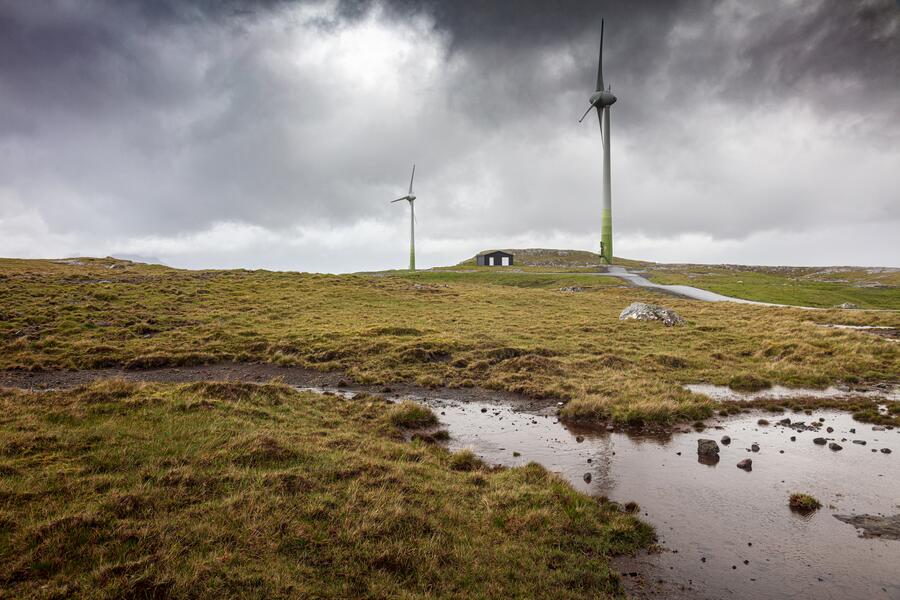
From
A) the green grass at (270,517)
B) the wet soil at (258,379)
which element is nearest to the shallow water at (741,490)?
the green grass at (270,517)

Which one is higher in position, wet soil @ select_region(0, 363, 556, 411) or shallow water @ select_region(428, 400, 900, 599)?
wet soil @ select_region(0, 363, 556, 411)

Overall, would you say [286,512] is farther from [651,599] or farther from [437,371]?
[437,371]

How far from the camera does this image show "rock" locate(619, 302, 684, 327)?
37.9m

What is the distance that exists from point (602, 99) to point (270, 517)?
9705 centimetres

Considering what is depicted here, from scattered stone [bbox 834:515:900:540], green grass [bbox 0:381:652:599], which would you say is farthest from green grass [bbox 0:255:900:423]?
green grass [bbox 0:381:652:599]

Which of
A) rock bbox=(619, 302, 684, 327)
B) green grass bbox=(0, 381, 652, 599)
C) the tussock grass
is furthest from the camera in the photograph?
rock bbox=(619, 302, 684, 327)

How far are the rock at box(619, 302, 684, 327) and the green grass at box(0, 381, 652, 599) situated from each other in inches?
1166

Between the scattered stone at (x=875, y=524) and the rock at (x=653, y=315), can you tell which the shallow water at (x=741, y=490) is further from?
the rock at (x=653, y=315)

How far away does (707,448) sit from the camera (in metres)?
14.1

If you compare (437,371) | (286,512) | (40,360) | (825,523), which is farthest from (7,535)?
(40,360)

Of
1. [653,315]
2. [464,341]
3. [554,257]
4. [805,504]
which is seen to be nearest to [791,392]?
[805,504]

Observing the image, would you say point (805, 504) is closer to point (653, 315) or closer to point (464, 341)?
point (464, 341)

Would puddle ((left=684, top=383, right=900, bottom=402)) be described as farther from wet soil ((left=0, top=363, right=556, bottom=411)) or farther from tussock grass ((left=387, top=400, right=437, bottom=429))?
tussock grass ((left=387, top=400, right=437, bottom=429))

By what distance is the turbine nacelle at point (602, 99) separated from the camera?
3501 inches
